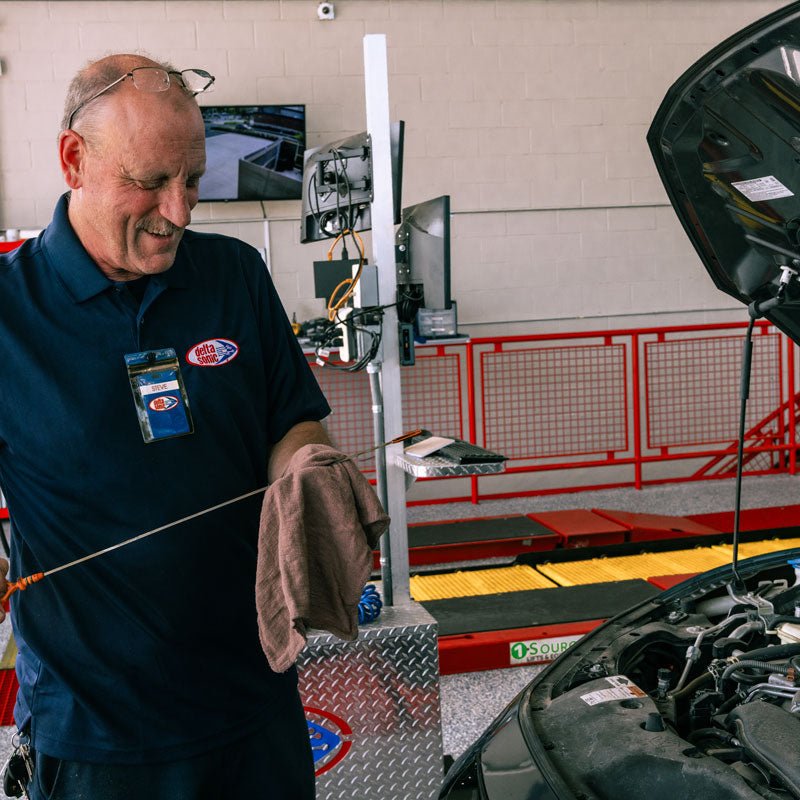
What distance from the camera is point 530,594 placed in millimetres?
4859

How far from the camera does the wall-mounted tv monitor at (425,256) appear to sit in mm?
3471

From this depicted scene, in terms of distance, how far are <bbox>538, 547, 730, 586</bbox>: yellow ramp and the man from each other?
376 centimetres

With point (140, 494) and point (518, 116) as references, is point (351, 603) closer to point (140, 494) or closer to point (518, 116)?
point (140, 494)

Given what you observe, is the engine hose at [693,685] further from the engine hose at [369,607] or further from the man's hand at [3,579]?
the man's hand at [3,579]

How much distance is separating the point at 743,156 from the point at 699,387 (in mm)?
6800

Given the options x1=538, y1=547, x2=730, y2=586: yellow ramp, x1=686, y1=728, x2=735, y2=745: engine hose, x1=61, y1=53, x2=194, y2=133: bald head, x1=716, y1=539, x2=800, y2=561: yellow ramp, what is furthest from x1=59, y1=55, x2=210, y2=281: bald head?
x1=716, y1=539, x2=800, y2=561: yellow ramp

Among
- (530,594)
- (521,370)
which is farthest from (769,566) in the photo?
(521,370)

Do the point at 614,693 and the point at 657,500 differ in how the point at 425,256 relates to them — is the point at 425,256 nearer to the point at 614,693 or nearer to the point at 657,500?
the point at 614,693

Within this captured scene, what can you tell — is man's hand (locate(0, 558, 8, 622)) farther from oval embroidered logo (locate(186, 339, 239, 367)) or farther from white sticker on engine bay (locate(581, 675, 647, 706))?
white sticker on engine bay (locate(581, 675, 647, 706))

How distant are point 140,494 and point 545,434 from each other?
6967mm

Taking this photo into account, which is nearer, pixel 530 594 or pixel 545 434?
pixel 530 594

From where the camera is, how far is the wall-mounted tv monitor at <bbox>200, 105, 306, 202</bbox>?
7.74 m

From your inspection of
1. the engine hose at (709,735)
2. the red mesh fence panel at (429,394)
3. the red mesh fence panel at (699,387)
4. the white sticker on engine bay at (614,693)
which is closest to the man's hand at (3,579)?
Answer: the white sticker on engine bay at (614,693)

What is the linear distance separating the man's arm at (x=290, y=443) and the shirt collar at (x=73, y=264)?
369mm
